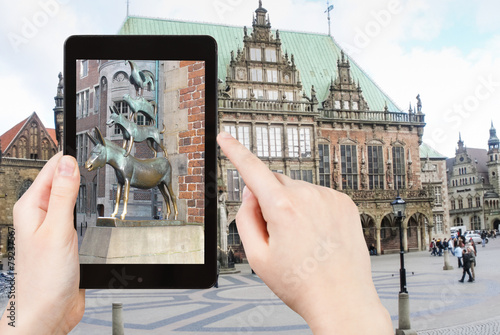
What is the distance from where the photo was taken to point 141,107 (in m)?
1.74

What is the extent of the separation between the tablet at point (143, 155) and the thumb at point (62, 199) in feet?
0.87

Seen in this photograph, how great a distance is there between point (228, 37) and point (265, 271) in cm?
3103

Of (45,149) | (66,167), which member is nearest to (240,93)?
(45,149)

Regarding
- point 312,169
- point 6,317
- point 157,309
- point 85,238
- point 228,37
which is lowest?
point 157,309

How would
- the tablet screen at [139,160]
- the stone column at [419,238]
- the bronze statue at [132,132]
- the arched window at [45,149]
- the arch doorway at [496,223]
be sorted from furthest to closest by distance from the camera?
the arch doorway at [496,223], the arched window at [45,149], the stone column at [419,238], the bronze statue at [132,132], the tablet screen at [139,160]

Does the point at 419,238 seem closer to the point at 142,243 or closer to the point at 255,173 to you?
the point at 142,243

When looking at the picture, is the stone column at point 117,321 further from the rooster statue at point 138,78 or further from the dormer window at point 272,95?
the dormer window at point 272,95

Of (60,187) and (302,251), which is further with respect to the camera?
(60,187)

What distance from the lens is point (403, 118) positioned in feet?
101

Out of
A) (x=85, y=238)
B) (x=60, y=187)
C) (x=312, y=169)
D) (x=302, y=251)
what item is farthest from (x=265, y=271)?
(x=312, y=169)

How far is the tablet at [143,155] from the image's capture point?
1391 millimetres

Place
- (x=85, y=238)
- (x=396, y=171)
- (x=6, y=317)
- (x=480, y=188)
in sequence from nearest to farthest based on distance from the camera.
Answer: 1. (x=6, y=317)
2. (x=85, y=238)
3. (x=396, y=171)
4. (x=480, y=188)

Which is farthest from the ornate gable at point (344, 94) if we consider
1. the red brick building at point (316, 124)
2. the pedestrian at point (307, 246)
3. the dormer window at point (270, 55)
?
the pedestrian at point (307, 246)

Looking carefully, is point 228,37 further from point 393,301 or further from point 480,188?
point 480,188
